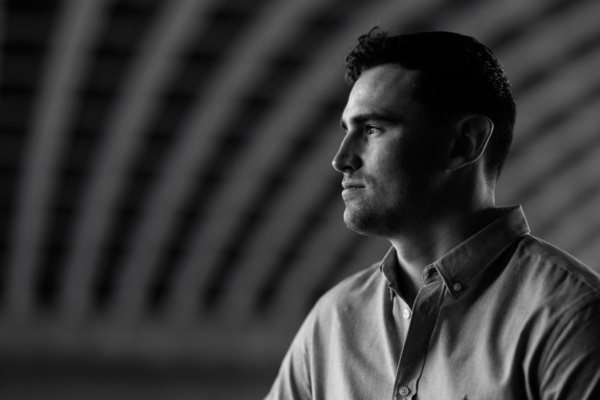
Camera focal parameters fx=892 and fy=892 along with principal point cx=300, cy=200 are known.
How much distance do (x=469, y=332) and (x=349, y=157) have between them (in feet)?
2.10

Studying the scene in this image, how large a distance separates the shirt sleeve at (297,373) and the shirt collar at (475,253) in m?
0.53

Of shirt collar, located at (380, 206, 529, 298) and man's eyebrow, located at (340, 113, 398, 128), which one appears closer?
shirt collar, located at (380, 206, 529, 298)

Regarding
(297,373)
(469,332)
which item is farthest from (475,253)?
(297,373)

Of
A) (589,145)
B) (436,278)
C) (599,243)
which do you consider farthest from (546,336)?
(599,243)

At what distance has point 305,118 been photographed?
924 inches

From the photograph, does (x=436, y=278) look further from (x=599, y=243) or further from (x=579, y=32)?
(x=599, y=243)

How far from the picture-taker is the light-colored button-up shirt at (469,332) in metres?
2.25

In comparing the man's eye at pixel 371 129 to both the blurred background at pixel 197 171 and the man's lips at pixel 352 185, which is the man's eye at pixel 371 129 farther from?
the blurred background at pixel 197 171

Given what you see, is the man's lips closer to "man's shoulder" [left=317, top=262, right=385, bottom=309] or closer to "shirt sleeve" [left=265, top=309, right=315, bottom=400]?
"man's shoulder" [left=317, top=262, right=385, bottom=309]

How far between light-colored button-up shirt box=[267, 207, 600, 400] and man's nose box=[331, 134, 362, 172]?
31 centimetres

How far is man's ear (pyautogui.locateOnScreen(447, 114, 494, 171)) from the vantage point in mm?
2719

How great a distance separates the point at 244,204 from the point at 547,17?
9.86 meters

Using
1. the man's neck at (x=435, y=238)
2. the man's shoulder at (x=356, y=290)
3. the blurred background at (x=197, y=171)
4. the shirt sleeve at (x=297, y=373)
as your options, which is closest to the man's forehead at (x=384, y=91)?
the man's neck at (x=435, y=238)

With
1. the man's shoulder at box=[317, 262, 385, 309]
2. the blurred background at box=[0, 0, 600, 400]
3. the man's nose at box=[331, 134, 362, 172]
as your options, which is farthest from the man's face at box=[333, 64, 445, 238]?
the blurred background at box=[0, 0, 600, 400]
